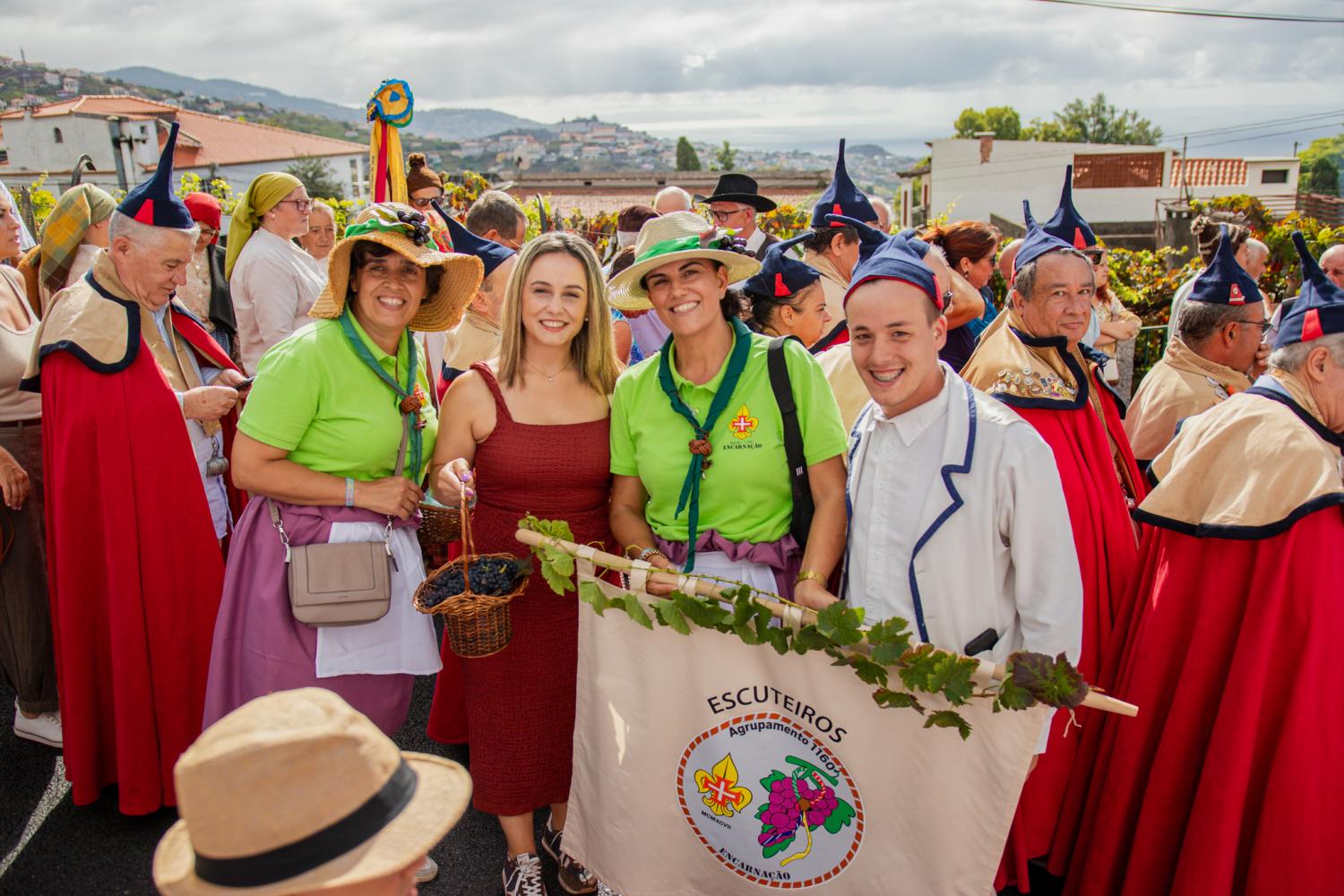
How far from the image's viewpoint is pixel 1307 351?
8.55ft

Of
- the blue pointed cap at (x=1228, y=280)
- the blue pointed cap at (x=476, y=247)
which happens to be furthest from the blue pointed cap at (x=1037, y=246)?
the blue pointed cap at (x=476, y=247)

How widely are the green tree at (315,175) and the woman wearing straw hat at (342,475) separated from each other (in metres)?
74.1

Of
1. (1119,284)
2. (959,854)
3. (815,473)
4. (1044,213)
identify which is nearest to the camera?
(959,854)

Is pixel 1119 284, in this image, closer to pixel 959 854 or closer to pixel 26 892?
pixel 959 854

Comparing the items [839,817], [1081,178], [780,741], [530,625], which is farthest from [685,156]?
[839,817]

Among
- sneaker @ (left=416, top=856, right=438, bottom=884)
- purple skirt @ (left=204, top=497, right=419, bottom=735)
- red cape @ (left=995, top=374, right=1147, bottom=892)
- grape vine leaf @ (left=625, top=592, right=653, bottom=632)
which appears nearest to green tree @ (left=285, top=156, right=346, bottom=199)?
purple skirt @ (left=204, top=497, right=419, bottom=735)

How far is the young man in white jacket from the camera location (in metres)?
2.43

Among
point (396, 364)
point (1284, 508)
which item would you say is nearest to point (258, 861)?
point (396, 364)

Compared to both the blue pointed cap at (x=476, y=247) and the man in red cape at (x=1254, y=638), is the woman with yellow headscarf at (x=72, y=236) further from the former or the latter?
the man in red cape at (x=1254, y=638)

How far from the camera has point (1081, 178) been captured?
4775 cm

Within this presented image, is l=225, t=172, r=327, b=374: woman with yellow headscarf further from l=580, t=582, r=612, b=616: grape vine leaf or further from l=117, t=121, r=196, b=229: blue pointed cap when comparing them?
l=580, t=582, r=612, b=616: grape vine leaf

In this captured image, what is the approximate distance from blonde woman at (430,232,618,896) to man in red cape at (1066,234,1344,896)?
1869 mm

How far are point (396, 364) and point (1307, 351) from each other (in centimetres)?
293

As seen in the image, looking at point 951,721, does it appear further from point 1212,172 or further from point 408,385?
point 1212,172
